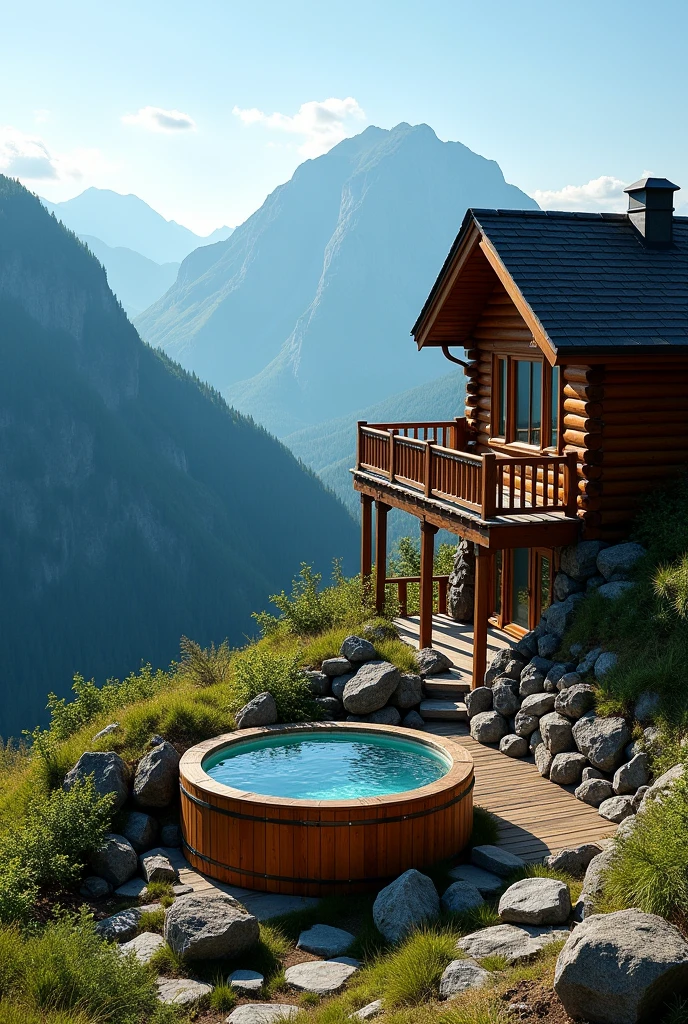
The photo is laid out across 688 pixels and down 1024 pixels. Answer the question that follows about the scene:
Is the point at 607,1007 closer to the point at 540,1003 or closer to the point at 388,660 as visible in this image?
the point at 540,1003

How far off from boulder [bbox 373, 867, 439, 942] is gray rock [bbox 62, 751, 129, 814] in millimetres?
3791

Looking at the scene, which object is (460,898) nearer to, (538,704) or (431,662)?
(538,704)

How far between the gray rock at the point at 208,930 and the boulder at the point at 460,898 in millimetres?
1851

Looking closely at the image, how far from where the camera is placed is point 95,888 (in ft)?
35.9

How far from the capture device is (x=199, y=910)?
9.20 m

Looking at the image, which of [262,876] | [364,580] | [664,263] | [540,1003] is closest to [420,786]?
[262,876]

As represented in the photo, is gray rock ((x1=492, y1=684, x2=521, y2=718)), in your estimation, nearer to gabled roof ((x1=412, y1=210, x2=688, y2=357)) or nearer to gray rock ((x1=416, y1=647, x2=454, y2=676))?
gray rock ((x1=416, y1=647, x2=454, y2=676))

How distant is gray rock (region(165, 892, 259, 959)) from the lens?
8984mm

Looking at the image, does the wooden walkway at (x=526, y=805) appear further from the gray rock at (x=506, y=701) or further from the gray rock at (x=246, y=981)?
the gray rock at (x=246, y=981)

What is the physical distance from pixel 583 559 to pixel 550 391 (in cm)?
309

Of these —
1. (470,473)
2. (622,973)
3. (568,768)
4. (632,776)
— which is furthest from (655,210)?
(622,973)

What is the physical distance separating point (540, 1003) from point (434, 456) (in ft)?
36.4

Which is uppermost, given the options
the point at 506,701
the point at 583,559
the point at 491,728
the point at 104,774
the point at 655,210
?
the point at 655,210

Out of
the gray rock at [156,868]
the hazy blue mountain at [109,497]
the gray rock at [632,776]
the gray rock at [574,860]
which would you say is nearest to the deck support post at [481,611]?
the gray rock at [632,776]
